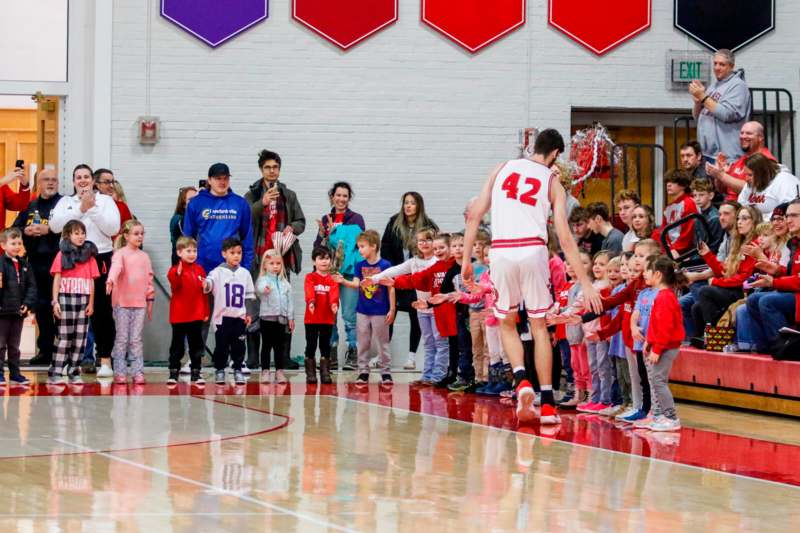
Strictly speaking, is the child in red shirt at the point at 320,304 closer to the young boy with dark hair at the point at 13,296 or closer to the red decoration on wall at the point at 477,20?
the young boy with dark hair at the point at 13,296

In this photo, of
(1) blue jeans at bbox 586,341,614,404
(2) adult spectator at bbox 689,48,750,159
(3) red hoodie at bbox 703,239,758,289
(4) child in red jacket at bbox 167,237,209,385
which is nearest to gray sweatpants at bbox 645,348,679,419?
(1) blue jeans at bbox 586,341,614,404

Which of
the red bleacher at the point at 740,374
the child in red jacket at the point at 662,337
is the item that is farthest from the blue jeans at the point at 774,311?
the child in red jacket at the point at 662,337

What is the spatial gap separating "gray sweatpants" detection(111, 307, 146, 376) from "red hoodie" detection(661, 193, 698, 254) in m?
4.61

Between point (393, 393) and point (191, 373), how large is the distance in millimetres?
1954

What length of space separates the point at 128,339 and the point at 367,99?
4273mm

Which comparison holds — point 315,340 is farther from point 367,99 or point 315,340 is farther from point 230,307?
point 367,99

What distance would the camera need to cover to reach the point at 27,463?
273 inches

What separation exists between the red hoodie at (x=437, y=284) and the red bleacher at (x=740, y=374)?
6.16ft

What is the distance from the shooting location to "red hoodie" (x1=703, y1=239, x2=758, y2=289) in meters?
10.5

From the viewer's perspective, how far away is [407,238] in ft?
43.4

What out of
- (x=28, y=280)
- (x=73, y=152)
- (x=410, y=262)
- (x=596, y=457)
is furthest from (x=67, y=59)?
(x=596, y=457)

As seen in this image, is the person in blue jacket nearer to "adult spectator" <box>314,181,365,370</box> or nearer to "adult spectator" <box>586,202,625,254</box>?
"adult spectator" <box>314,181,365,370</box>

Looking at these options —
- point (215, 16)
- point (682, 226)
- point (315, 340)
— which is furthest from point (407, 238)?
point (215, 16)

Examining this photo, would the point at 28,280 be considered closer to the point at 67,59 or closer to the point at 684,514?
the point at 67,59
